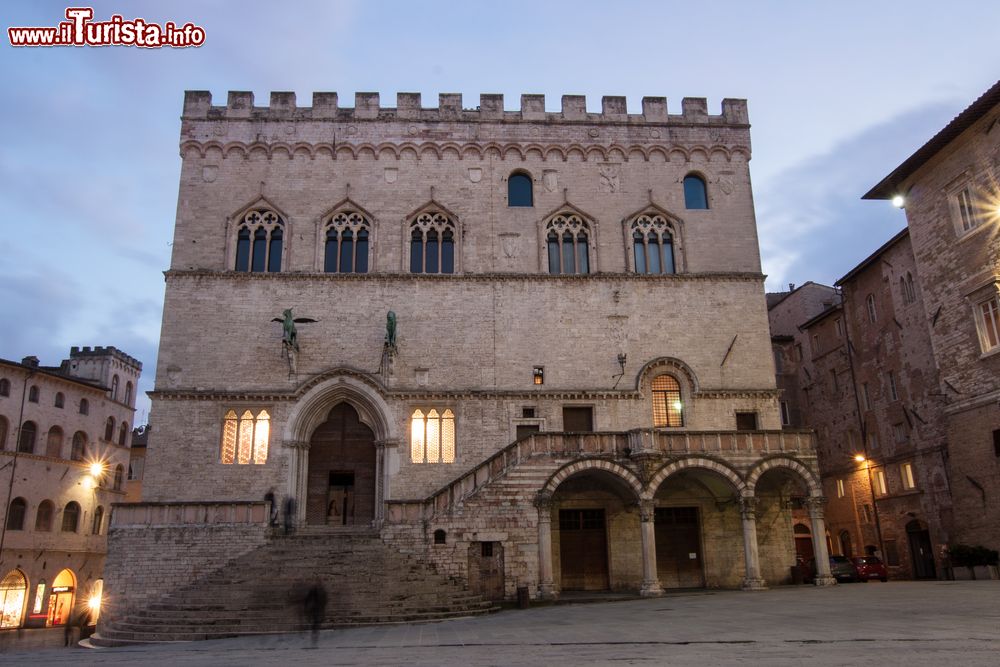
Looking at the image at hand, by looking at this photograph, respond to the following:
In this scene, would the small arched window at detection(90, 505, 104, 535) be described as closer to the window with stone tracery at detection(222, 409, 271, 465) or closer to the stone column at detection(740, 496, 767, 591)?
the window with stone tracery at detection(222, 409, 271, 465)

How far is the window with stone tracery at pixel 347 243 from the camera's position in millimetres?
28547

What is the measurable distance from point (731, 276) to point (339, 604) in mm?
18477

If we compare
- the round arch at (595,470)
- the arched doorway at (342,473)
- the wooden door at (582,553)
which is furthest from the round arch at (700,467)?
the arched doorway at (342,473)

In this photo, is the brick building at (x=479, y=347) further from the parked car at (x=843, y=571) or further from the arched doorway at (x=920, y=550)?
the arched doorway at (x=920, y=550)

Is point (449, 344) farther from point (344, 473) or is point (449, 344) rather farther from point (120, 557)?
point (120, 557)

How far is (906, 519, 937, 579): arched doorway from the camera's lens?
30906 millimetres

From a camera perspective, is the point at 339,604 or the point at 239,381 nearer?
the point at 339,604

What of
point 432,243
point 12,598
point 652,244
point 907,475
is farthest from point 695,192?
point 12,598

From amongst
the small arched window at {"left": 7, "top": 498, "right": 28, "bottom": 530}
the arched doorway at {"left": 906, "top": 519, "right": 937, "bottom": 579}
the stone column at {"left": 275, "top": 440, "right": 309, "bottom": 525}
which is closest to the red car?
the arched doorway at {"left": 906, "top": 519, "right": 937, "bottom": 579}

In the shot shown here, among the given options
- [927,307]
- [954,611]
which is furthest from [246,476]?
[927,307]

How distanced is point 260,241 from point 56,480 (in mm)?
20321

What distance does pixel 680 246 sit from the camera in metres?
29.5

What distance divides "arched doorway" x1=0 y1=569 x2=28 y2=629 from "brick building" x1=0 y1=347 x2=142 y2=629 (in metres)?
0.04

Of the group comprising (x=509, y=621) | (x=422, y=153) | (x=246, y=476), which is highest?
(x=422, y=153)
